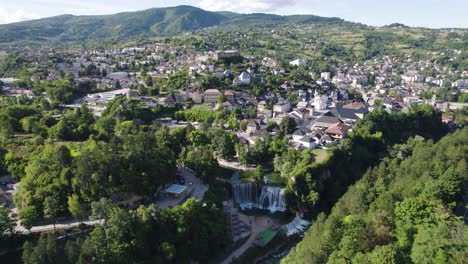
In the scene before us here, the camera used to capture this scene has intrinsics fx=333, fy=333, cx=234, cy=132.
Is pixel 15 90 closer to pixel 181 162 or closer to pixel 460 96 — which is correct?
pixel 181 162

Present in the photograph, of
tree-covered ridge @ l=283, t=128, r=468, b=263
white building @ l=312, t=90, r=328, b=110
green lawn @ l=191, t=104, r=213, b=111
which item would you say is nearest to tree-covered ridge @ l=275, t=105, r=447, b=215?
tree-covered ridge @ l=283, t=128, r=468, b=263

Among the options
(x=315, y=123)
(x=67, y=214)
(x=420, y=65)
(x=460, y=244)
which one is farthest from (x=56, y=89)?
(x=420, y=65)

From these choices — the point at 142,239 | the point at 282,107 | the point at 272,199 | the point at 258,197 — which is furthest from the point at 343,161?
the point at 142,239

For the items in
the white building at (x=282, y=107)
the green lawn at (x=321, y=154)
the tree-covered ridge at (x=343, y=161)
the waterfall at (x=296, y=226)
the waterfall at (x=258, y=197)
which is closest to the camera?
the waterfall at (x=296, y=226)

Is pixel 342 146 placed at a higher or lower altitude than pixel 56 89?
lower

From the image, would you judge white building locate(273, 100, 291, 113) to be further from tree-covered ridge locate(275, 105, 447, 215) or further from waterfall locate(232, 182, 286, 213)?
waterfall locate(232, 182, 286, 213)

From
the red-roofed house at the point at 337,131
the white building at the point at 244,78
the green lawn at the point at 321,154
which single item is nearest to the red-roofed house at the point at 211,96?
the white building at the point at 244,78

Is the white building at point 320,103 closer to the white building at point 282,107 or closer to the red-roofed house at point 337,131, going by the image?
the white building at point 282,107
